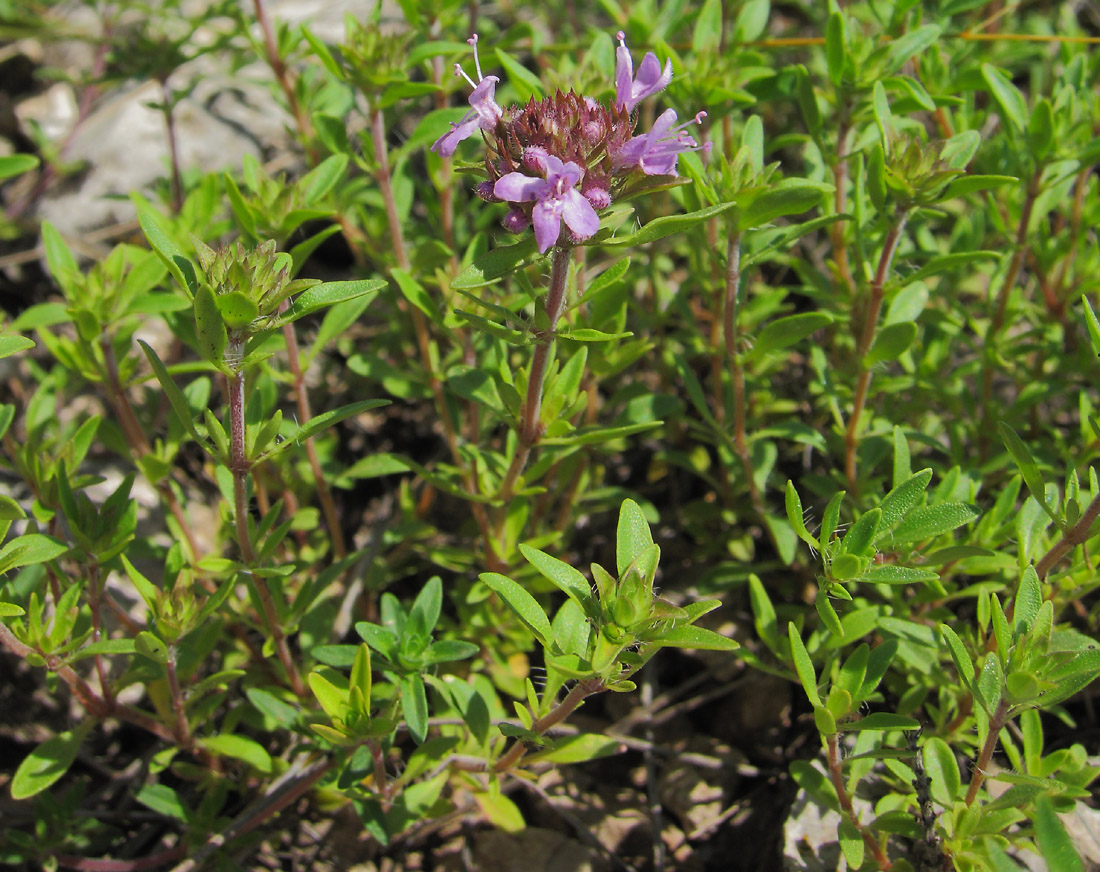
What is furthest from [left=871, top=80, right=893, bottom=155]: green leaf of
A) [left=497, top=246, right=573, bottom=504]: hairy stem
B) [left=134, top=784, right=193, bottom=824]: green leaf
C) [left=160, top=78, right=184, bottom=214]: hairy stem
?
[left=134, top=784, right=193, bottom=824]: green leaf

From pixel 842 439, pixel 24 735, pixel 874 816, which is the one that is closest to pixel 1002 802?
pixel 874 816

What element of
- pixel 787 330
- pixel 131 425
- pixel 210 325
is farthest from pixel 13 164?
pixel 787 330

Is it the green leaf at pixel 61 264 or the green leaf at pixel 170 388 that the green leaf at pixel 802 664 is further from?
the green leaf at pixel 61 264

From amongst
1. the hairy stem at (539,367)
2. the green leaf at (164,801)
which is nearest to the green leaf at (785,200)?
the hairy stem at (539,367)

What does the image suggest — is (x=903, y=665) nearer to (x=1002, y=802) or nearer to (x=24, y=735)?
(x=1002, y=802)

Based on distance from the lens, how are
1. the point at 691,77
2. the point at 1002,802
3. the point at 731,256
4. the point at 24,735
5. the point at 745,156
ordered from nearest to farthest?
the point at 1002,802
the point at 745,156
the point at 731,256
the point at 691,77
the point at 24,735

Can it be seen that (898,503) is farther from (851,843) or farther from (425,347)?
(425,347)
